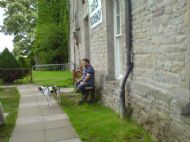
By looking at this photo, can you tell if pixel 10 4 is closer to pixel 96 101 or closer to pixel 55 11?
pixel 55 11

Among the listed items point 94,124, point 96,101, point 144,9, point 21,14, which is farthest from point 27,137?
point 21,14

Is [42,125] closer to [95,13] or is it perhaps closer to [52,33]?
[95,13]

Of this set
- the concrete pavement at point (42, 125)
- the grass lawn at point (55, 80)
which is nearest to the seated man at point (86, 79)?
the concrete pavement at point (42, 125)

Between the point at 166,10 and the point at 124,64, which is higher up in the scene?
the point at 166,10

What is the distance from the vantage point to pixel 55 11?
31.2 m

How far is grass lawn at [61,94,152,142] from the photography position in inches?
289

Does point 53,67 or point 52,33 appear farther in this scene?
point 53,67

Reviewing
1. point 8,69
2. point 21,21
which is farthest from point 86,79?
point 21,21

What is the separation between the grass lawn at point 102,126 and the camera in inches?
289

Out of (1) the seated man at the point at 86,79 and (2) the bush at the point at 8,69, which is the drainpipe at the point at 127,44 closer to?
(1) the seated man at the point at 86,79

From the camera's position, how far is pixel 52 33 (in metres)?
31.0

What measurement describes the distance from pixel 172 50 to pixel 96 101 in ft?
20.2

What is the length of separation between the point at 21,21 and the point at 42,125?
4020 centimetres

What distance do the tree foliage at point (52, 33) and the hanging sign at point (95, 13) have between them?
A: 1665 cm
